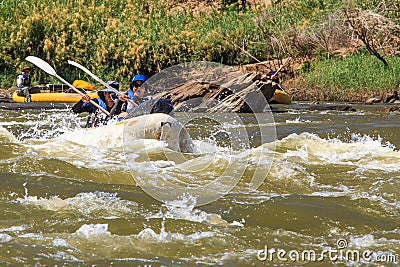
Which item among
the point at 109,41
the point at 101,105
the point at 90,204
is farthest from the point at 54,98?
the point at 90,204

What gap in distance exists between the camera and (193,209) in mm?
4809

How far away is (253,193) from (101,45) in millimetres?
20218

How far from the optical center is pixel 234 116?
45.2 ft

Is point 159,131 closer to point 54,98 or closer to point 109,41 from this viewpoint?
point 54,98

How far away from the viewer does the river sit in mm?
3820

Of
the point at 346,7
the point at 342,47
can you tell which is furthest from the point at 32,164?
the point at 342,47

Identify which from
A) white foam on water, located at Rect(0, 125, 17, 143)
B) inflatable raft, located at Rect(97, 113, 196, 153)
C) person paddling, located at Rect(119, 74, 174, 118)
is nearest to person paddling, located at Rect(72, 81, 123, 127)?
person paddling, located at Rect(119, 74, 174, 118)

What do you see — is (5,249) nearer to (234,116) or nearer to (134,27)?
(234,116)

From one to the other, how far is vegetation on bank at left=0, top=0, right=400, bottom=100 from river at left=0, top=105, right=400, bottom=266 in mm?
14729

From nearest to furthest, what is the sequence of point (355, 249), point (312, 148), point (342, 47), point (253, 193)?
point (355, 249) < point (253, 193) < point (312, 148) < point (342, 47)

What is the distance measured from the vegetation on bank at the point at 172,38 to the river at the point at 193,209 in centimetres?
1473

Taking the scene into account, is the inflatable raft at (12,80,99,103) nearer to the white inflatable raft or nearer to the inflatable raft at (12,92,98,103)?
the inflatable raft at (12,92,98,103)

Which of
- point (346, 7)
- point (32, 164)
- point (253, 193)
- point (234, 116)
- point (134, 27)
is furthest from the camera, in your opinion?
point (134, 27)

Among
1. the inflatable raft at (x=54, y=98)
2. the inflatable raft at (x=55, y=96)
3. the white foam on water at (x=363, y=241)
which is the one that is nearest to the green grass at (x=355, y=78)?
the inflatable raft at (x=55, y=96)
